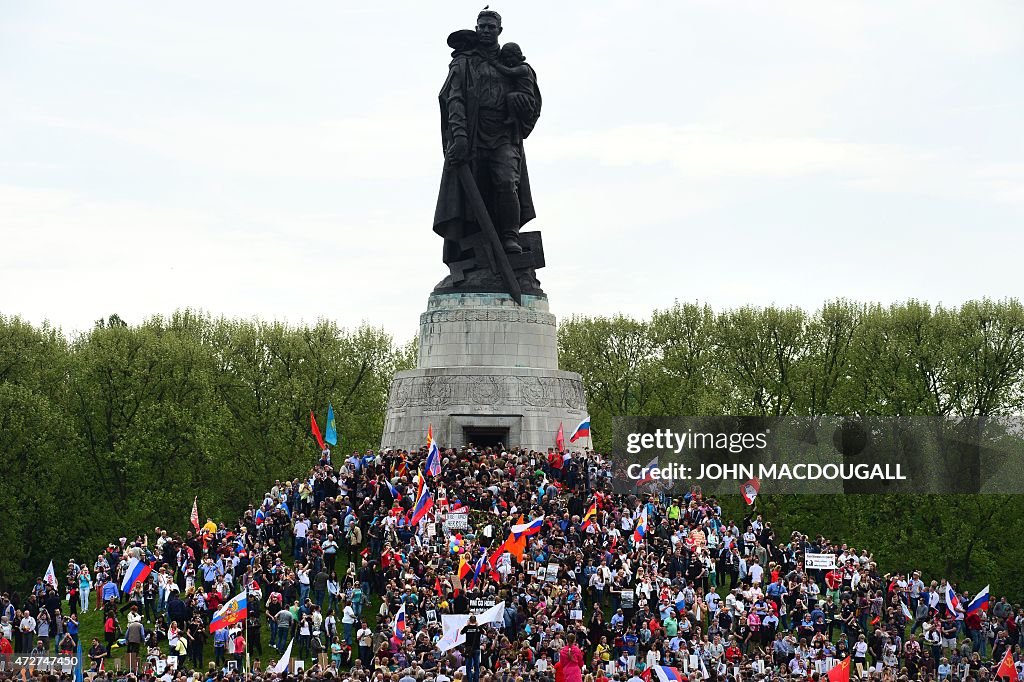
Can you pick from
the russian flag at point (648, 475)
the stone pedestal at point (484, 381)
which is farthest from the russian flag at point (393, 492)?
the russian flag at point (648, 475)


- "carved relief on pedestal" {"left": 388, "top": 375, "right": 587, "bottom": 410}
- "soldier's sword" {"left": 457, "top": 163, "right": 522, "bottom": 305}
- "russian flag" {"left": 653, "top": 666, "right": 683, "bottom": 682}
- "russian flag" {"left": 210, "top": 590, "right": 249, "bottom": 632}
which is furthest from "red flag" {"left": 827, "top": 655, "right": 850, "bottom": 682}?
"soldier's sword" {"left": 457, "top": 163, "right": 522, "bottom": 305}

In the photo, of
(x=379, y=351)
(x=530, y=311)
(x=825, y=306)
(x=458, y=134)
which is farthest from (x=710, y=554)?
(x=379, y=351)

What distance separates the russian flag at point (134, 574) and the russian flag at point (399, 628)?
7.72 metres

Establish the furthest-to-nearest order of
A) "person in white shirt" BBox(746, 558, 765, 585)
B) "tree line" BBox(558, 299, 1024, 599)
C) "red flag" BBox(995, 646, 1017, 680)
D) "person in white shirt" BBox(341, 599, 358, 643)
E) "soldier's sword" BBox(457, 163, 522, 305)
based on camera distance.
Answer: "tree line" BBox(558, 299, 1024, 599) < "soldier's sword" BBox(457, 163, 522, 305) < "person in white shirt" BBox(746, 558, 765, 585) < "person in white shirt" BBox(341, 599, 358, 643) < "red flag" BBox(995, 646, 1017, 680)

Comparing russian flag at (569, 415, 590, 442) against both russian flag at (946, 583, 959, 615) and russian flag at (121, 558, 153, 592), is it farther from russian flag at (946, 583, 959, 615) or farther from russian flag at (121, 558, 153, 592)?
russian flag at (121, 558, 153, 592)

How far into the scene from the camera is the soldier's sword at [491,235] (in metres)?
55.0

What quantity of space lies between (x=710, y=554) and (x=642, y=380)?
30608mm

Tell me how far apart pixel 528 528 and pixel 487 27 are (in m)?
19.9

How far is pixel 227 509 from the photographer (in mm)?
72562

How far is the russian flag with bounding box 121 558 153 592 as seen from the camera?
4191 cm

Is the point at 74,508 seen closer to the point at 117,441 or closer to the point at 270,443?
the point at 117,441

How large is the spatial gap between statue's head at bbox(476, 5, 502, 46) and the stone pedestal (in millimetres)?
7970

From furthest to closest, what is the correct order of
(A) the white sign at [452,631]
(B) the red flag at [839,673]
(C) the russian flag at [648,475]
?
(C) the russian flag at [648,475] → (A) the white sign at [452,631] → (B) the red flag at [839,673]

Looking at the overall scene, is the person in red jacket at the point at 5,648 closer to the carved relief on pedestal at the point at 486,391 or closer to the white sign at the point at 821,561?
the carved relief on pedestal at the point at 486,391
